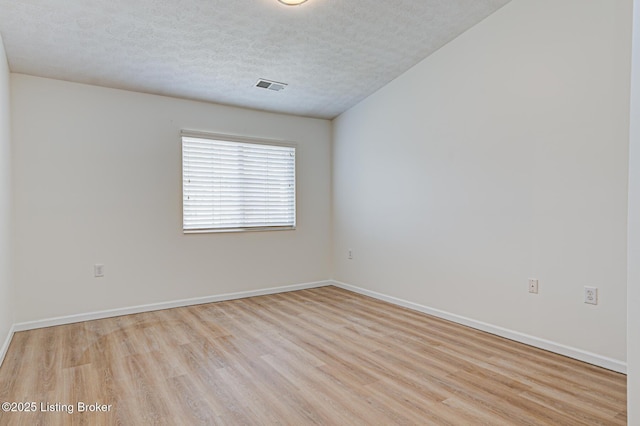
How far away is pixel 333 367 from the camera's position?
2.54 metres

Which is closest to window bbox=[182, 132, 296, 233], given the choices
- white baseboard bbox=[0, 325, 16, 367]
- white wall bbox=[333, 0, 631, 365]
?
white wall bbox=[333, 0, 631, 365]

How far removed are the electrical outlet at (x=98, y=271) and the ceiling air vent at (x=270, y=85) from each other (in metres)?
2.46

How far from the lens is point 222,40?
316 centimetres

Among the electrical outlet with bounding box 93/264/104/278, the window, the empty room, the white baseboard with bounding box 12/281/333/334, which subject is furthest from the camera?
the window

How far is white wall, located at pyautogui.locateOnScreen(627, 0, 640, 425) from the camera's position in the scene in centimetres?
148

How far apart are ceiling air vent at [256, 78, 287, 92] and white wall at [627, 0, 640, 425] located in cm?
311

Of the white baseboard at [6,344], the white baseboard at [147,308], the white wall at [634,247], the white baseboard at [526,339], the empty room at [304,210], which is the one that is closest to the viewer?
the white wall at [634,247]

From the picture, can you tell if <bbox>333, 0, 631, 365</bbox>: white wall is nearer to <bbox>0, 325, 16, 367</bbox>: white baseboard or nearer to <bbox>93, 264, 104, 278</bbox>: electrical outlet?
<bbox>93, 264, 104, 278</bbox>: electrical outlet

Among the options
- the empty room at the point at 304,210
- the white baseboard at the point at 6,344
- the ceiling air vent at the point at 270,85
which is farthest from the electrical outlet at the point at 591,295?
the white baseboard at the point at 6,344

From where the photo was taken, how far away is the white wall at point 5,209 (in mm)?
2762

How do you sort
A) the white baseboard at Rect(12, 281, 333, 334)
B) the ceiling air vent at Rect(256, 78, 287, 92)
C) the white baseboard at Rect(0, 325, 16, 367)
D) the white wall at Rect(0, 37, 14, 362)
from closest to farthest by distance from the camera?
the white baseboard at Rect(0, 325, 16, 367) → the white wall at Rect(0, 37, 14, 362) → the white baseboard at Rect(12, 281, 333, 334) → the ceiling air vent at Rect(256, 78, 287, 92)

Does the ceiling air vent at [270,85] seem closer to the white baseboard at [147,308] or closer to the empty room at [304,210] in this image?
the empty room at [304,210]

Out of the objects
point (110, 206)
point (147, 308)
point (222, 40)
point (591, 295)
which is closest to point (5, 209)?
point (110, 206)

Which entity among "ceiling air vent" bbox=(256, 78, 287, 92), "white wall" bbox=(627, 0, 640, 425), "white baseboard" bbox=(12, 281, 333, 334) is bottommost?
"white baseboard" bbox=(12, 281, 333, 334)
